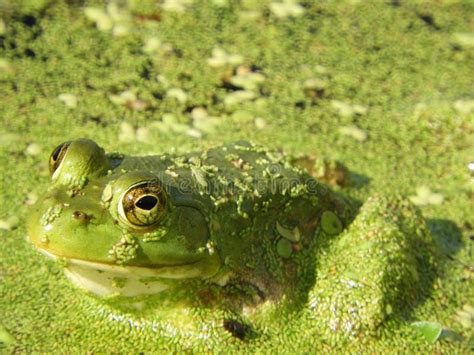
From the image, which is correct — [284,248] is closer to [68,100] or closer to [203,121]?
[203,121]

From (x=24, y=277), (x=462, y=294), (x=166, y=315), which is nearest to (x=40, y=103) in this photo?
(x=24, y=277)

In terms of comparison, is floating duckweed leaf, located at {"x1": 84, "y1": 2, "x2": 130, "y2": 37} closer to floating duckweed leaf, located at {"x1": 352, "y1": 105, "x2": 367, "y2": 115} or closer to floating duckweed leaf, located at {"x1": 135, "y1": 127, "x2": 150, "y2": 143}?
floating duckweed leaf, located at {"x1": 135, "y1": 127, "x2": 150, "y2": 143}

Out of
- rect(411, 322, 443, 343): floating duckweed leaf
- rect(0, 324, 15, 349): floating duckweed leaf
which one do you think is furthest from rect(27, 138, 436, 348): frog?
rect(0, 324, 15, 349): floating duckweed leaf

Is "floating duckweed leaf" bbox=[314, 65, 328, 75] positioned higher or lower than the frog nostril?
lower

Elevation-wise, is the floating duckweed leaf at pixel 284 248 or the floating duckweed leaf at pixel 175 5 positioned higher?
the floating duckweed leaf at pixel 284 248

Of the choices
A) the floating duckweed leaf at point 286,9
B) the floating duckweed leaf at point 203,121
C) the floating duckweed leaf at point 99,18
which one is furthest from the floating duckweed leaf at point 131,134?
the floating duckweed leaf at point 286,9

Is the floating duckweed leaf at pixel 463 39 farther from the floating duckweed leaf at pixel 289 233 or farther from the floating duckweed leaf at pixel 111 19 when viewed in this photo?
the floating duckweed leaf at pixel 289 233
